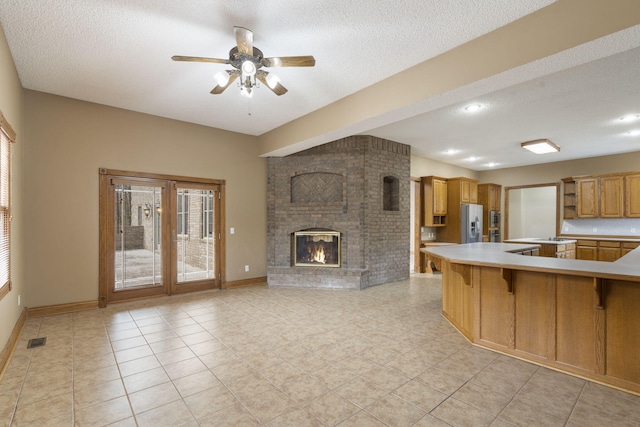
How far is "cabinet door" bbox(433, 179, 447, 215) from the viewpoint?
296 inches

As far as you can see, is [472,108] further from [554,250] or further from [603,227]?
[603,227]

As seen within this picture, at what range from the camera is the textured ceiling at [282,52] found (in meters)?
2.41

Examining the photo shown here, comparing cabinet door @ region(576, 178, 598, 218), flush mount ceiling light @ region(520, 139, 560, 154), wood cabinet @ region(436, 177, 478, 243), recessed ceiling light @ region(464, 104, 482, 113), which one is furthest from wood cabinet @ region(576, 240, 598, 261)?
recessed ceiling light @ region(464, 104, 482, 113)

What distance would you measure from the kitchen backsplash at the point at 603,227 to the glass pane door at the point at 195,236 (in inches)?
329

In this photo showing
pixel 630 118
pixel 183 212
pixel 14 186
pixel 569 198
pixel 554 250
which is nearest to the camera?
pixel 14 186

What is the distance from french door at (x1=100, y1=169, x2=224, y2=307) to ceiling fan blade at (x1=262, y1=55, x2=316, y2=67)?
3129 millimetres

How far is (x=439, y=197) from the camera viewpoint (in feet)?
25.0

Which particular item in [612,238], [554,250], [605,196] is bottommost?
[554,250]

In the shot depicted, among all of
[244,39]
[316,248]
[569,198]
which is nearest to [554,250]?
[569,198]

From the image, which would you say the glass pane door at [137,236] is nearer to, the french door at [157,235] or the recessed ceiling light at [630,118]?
the french door at [157,235]

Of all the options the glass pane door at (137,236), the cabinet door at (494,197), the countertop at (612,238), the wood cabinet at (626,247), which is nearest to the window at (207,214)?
the glass pane door at (137,236)

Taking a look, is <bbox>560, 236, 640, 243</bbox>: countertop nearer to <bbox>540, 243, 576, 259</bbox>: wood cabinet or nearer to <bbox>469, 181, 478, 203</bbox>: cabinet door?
<bbox>540, 243, 576, 259</bbox>: wood cabinet

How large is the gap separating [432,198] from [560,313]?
505 centimetres

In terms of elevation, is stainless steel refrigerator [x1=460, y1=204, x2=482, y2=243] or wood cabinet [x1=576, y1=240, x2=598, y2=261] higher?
stainless steel refrigerator [x1=460, y1=204, x2=482, y2=243]
